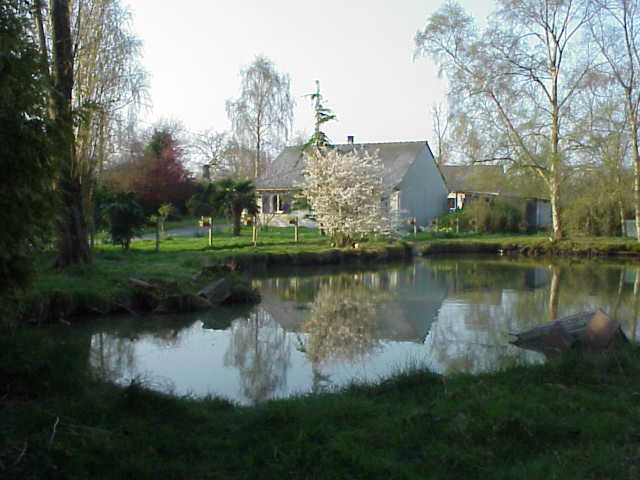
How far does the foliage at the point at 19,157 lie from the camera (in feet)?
15.3

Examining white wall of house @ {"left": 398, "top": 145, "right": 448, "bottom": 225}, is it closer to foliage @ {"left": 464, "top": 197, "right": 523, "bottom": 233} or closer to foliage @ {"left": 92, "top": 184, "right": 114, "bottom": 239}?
foliage @ {"left": 464, "top": 197, "right": 523, "bottom": 233}

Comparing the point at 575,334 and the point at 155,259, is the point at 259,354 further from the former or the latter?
the point at 155,259

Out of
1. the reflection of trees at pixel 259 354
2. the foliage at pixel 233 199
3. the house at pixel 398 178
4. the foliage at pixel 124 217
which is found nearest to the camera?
the reflection of trees at pixel 259 354

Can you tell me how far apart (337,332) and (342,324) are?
736 millimetres

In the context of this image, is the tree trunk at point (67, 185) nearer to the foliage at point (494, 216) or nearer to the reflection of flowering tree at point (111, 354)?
the reflection of flowering tree at point (111, 354)

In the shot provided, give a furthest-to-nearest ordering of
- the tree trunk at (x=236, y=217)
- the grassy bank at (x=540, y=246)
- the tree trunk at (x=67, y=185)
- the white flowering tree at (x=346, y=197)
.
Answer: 1. the grassy bank at (x=540, y=246)
2. the tree trunk at (x=236, y=217)
3. the white flowering tree at (x=346, y=197)
4. the tree trunk at (x=67, y=185)

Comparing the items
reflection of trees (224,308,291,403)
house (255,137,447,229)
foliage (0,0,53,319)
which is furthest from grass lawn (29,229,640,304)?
house (255,137,447,229)

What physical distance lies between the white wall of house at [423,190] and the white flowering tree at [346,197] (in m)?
8.33

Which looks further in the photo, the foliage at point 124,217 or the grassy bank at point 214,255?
the foliage at point 124,217

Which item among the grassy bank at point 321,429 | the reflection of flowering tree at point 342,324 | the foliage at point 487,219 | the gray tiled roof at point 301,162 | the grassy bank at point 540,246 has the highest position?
the gray tiled roof at point 301,162

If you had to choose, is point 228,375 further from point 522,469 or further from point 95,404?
point 522,469

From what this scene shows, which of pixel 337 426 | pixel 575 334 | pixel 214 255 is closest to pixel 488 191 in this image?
pixel 214 255

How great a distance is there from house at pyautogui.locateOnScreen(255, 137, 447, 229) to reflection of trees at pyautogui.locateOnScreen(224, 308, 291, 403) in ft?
74.9

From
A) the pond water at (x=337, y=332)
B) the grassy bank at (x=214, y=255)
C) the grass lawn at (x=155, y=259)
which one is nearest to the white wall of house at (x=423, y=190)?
the grassy bank at (x=214, y=255)
